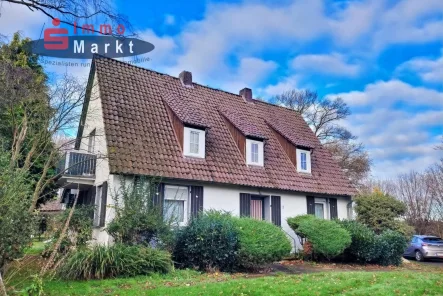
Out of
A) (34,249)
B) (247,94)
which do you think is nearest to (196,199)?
(34,249)

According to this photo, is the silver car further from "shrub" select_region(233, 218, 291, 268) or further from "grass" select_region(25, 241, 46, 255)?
"grass" select_region(25, 241, 46, 255)

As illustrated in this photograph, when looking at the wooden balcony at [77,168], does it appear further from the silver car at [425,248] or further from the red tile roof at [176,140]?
the silver car at [425,248]

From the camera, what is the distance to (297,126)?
826 inches

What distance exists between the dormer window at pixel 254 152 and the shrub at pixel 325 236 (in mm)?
3510

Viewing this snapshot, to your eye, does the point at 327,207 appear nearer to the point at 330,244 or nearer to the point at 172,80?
the point at 330,244

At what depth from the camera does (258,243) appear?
36.9 ft

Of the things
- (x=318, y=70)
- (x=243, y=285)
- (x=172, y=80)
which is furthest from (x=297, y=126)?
(x=243, y=285)

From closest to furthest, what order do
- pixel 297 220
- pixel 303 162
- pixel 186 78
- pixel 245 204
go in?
pixel 245 204
pixel 297 220
pixel 303 162
pixel 186 78

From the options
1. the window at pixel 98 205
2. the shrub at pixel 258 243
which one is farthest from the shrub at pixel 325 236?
the window at pixel 98 205

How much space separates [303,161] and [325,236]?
5188 mm

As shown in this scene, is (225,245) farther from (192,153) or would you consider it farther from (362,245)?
(362,245)

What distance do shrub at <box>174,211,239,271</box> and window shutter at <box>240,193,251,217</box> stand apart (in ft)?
10.9

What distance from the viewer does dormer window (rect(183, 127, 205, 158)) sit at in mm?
14363

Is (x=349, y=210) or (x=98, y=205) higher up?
(x=98, y=205)
